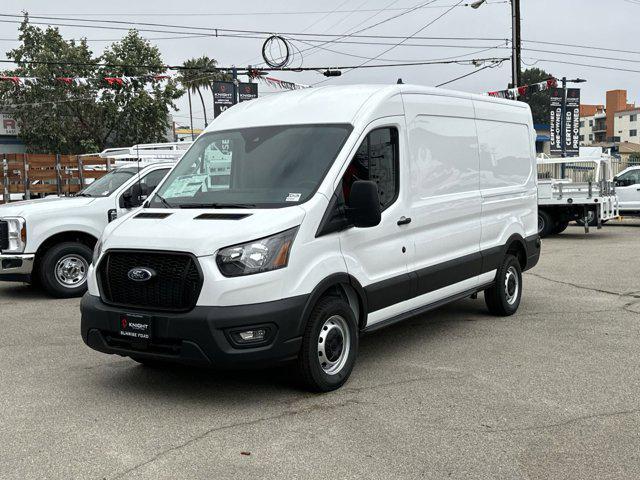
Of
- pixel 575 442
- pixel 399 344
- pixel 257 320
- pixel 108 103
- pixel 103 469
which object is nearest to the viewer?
pixel 103 469

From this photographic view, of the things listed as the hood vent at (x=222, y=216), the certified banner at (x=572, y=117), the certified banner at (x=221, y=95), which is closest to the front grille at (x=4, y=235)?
the hood vent at (x=222, y=216)

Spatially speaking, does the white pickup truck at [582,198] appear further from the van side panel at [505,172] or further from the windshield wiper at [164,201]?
the windshield wiper at [164,201]

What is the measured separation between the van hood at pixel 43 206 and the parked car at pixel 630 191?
15.7 metres

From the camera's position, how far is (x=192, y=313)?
15.3 feet

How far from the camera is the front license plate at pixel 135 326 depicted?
481 cm

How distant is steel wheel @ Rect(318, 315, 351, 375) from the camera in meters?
5.12

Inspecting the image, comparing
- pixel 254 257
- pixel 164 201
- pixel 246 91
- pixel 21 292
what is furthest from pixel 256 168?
pixel 246 91

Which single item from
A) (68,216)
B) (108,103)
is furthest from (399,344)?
(108,103)

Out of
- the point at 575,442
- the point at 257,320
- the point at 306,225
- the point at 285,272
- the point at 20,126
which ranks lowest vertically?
the point at 575,442

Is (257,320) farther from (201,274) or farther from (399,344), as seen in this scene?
(399,344)

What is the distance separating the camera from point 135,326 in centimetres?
487

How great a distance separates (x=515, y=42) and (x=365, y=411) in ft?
79.7

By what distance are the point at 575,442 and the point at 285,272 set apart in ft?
6.87

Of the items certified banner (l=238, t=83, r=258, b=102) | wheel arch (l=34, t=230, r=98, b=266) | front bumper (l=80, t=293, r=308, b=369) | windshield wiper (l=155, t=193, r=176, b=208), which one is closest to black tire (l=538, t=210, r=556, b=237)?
certified banner (l=238, t=83, r=258, b=102)
